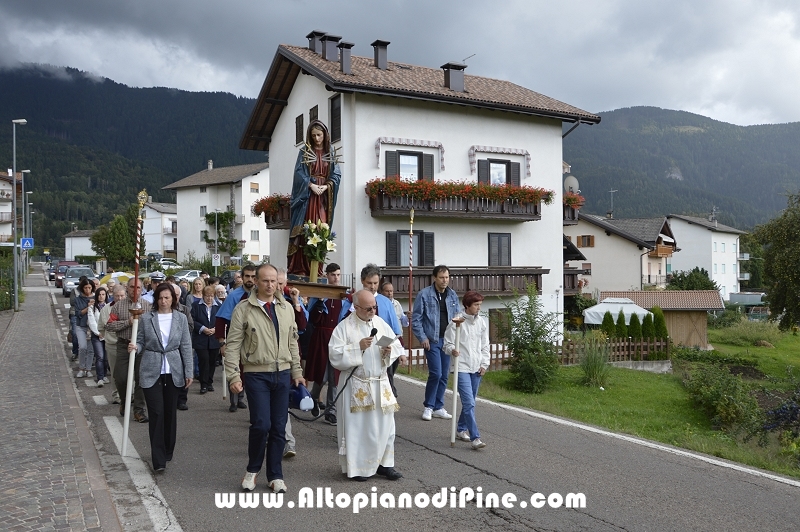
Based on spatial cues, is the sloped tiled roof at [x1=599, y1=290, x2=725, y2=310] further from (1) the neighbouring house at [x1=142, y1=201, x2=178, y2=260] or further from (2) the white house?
(1) the neighbouring house at [x1=142, y1=201, x2=178, y2=260]

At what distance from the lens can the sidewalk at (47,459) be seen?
6.05 m

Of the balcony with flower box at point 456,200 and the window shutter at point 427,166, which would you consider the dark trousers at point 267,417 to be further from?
the window shutter at point 427,166

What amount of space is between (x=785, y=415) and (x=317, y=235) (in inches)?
298

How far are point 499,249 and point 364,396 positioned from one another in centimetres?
2230

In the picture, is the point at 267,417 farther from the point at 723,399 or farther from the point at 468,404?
the point at 723,399

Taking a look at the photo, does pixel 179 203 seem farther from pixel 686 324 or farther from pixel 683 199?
pixel 683 199

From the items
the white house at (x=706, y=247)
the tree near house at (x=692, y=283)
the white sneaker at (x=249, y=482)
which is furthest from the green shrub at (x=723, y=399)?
the white house at (x=706, y=247)

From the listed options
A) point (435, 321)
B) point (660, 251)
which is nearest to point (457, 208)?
point (435, 321)

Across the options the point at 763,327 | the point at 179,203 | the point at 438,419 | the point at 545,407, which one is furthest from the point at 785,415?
the point at 179,203

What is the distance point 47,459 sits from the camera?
7.90 meters

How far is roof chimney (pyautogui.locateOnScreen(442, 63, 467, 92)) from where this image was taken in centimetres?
2787

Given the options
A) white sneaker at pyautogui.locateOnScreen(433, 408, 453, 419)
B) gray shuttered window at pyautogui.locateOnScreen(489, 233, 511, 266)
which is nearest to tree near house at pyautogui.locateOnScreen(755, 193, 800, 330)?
gray shuttered window at pyautogui.locateOnScreen(489, 233, 511, 266)

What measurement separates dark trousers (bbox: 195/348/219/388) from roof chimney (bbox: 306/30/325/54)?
18.2m

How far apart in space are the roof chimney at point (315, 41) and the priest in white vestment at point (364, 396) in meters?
23.2
